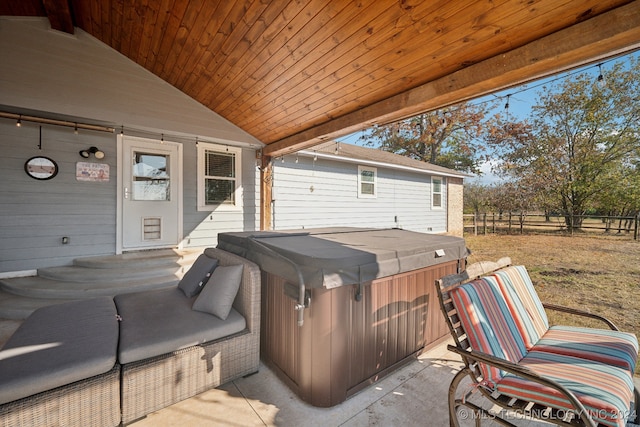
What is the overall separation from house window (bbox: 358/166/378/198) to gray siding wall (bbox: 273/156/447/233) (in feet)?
0.53

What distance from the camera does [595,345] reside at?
1.76 metres

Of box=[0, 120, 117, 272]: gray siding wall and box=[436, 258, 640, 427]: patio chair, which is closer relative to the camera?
box=[436, 258, 640, 427]: patio chair

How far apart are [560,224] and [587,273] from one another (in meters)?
4.33

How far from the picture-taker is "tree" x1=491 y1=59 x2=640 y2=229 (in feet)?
17.0

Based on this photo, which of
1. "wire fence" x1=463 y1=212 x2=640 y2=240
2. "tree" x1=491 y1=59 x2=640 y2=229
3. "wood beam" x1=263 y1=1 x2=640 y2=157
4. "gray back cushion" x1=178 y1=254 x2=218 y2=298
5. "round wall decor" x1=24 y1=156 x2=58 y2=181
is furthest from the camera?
"wire fence" x1=463 y1=212 x2=640 y2=240

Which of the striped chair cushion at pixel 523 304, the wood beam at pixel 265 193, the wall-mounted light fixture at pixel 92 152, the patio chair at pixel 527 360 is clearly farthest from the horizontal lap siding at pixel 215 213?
the striped chair cushion at pixel 523 304

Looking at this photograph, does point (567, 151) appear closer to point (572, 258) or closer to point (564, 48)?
point (572, 258)

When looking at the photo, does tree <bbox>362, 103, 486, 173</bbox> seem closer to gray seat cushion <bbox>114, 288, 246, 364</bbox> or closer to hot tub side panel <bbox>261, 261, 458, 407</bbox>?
hot tub side panel <bbox>261, 261, 458, 407</bbox>

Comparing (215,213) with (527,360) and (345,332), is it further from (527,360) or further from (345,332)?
(527,360)

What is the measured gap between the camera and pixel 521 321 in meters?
1.99

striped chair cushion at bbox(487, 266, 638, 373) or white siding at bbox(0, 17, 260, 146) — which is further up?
white siding at bbox(0, 17, 260, 146)

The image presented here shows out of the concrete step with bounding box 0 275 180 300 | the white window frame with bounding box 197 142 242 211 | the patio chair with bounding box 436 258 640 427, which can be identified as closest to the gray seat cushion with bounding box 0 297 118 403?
the concrete step with bounding box 0 275 180 300

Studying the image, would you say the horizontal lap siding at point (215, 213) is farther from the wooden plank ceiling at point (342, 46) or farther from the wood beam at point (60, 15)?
the wood beam at point (60, 15)

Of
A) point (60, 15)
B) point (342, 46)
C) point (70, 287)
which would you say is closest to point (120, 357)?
point (70, 287)
